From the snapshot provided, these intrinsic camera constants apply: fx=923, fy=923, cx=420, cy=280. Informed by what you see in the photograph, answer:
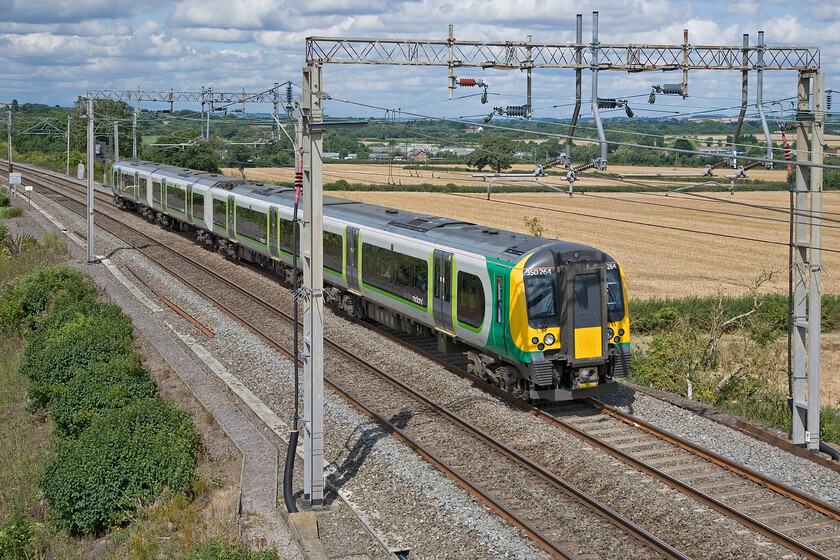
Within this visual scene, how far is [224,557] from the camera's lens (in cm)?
946

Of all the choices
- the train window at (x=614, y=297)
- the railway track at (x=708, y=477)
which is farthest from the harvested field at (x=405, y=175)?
the railway track at (x=708, y=477)

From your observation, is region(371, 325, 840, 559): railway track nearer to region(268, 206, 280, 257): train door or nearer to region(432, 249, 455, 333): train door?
region(432, 249, 455, 333): train door

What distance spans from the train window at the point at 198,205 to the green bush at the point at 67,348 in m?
12.8

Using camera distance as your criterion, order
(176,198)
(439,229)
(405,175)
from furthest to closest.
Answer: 1. (405,175)
2. (176,198)
3. (439,229)

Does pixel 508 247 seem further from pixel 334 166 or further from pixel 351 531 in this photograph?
pixel 334 166

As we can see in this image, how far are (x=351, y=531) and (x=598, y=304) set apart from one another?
6092 mm

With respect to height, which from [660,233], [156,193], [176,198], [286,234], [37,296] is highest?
[156,193]

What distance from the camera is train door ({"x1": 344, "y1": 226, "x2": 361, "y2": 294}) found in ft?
69.7

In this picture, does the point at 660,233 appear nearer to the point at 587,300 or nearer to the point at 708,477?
the point at 587,300

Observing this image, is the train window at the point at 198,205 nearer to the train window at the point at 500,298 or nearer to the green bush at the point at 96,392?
the green bush at the point at 96,392

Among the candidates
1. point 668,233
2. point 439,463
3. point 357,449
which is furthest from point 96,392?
point 668,233

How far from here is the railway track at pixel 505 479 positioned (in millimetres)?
10602

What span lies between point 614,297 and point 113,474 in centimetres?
833

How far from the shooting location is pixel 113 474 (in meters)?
13.1
